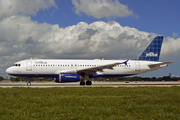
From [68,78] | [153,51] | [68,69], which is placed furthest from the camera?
[153,51]

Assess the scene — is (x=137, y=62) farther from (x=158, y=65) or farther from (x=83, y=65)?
(x=83, y=65)

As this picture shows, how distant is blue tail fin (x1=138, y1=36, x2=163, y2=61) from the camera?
112 feet

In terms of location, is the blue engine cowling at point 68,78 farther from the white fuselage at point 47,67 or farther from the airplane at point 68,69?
the white fuselage at point 47,67

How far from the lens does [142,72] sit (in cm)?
3209

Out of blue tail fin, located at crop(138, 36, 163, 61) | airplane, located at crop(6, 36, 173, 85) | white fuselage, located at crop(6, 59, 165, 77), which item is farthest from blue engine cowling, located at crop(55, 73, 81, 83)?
blue tail fin, located at crop(138, 36, 163, 61)

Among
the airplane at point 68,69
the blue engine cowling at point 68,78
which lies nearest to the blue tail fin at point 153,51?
the airplane at point 68,69

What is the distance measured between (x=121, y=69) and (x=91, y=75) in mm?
5076

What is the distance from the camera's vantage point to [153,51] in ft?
115

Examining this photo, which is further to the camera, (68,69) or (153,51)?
(153,51)

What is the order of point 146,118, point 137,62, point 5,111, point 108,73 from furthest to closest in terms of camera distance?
point 137,62, point 108,73, point 5,111, point 146,118

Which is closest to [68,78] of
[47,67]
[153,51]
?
[47,67]

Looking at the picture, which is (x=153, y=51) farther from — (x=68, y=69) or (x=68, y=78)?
(x=68, y=78)

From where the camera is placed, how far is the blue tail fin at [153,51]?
34.1 m

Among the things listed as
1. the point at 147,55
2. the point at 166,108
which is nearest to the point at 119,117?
the point at 166,108
